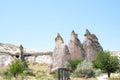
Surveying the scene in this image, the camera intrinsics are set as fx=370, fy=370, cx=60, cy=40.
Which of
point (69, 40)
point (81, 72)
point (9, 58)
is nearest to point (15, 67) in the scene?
point (81, 72)

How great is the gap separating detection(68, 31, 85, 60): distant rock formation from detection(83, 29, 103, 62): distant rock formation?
3.25ft

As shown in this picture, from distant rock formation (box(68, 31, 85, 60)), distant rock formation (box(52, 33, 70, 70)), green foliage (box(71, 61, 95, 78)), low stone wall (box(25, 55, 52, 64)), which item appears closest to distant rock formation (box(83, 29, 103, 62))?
distant rock formation (box(68, 31, 85, 60))

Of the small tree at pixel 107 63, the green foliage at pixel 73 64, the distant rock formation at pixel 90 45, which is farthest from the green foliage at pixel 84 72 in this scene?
the distant rock formation at pixel 90 45

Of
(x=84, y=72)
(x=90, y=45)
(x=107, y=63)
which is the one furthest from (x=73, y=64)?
(x=107, y=63)

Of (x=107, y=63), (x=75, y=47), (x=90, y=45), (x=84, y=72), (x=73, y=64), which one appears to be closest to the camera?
(x=107, y=63)

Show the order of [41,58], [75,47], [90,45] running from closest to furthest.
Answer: [90,45], [75,47], [41,58]

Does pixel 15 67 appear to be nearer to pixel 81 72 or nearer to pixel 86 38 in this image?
pixel 81 72

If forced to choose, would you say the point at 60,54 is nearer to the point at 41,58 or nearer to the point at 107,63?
the point at 107,63

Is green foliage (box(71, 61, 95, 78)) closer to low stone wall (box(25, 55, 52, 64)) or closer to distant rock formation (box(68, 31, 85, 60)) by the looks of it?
distant rock formation (box(68, 31, 85, 60))

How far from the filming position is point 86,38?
238 feet

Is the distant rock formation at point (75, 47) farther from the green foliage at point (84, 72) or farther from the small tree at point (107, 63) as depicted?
the small tree at point (107, 63)

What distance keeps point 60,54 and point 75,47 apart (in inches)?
153

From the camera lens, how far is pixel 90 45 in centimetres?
7225

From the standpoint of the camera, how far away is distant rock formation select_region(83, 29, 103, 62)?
7219cm
